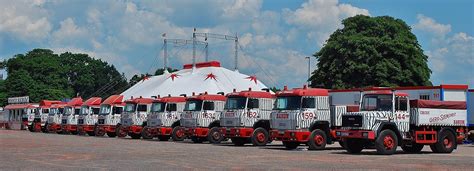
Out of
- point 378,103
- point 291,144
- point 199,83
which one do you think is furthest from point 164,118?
point 199,83

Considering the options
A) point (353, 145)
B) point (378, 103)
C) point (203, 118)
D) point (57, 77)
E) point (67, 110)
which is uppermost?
point (57, 77)

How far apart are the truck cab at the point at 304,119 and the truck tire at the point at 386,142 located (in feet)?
12.2

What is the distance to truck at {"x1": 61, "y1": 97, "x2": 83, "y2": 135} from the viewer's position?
54.5m

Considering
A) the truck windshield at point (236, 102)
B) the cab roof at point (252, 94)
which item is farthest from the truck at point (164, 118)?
the cab roof at point (252, 94)

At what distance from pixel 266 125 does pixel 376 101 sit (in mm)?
7849

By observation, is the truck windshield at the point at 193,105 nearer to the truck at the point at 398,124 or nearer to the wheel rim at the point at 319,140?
the wheel rim at the point at 319,140

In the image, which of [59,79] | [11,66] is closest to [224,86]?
[59,79]

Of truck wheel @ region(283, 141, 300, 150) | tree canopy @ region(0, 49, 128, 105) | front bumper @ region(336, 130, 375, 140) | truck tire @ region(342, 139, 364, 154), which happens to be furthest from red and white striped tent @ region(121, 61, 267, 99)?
tree canopy @ region(0, 49, 128, 105)

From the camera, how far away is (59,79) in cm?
10906

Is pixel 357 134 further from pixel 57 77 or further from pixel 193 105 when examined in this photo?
pixel 57 77

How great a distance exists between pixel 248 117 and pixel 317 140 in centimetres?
505

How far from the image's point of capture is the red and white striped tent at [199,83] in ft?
201

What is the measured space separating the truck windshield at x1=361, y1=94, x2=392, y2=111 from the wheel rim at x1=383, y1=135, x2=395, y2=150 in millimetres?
1112

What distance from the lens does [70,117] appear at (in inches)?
2169
